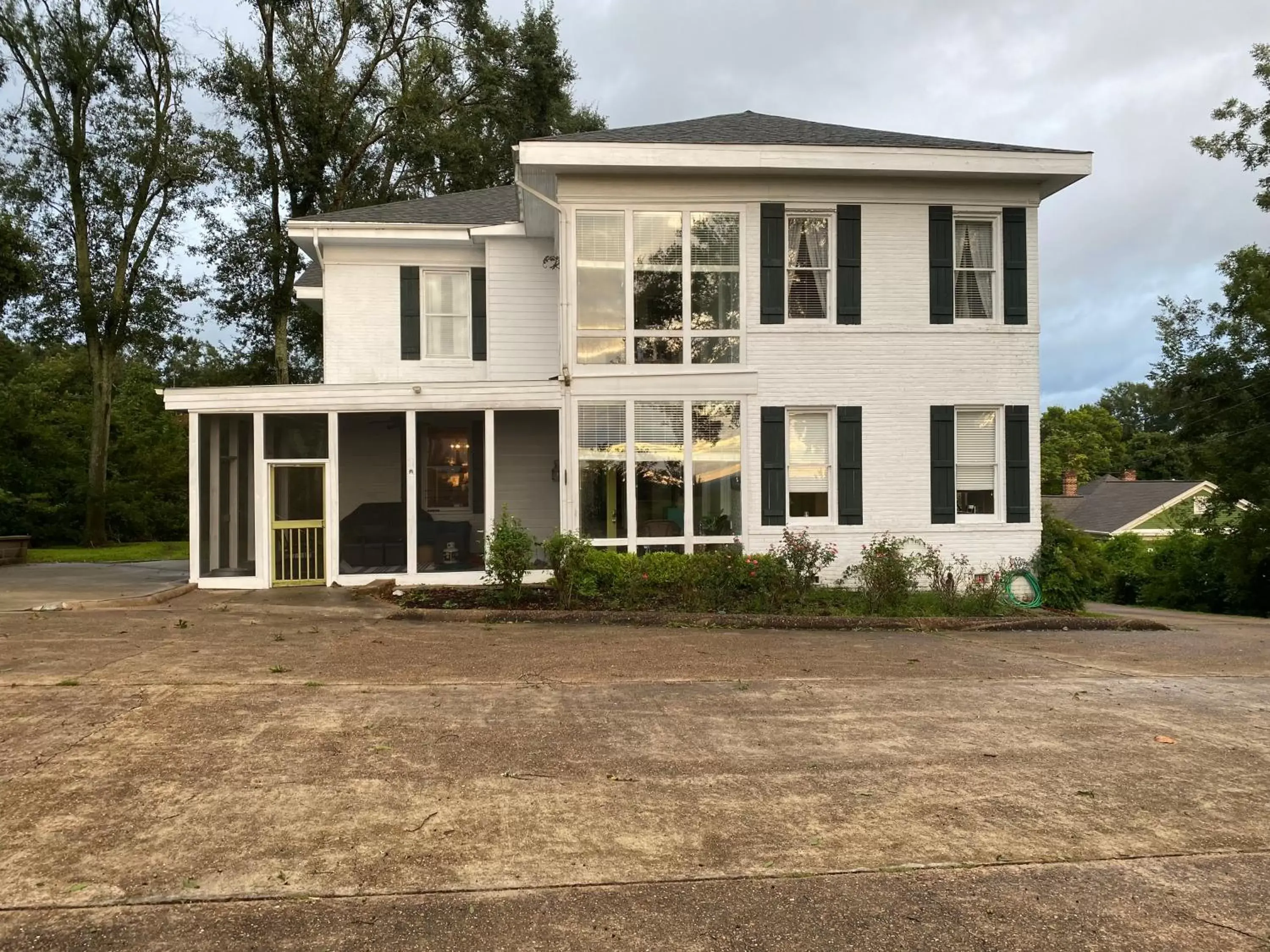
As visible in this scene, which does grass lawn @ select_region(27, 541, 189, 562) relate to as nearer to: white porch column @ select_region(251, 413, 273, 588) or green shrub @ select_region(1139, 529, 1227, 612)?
white porch column @ select_region(251, 413, 273, 588)

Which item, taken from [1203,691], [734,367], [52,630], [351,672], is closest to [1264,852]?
[1203,691]

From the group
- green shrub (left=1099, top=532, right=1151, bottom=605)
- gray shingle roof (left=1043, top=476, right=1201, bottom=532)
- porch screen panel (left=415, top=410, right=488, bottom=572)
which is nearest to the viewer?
porch screen panel (left=415, top=410, right=488, bottom=572)

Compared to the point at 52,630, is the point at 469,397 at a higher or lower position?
higher

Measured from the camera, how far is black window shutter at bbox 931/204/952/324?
1313 centimetres

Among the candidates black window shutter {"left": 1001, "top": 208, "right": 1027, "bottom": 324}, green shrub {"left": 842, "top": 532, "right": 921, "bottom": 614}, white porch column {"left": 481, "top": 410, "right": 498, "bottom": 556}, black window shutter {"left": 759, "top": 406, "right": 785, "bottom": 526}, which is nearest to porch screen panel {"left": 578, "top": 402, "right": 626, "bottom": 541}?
white porch column {"left": 481, "top": 410, "right": 498, "bottom": 556}

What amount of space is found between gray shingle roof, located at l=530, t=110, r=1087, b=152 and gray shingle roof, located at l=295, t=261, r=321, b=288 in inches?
269

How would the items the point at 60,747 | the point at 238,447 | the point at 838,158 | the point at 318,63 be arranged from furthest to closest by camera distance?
the point at 318,63
the point at 238,447
the point at 838,158
the point at 60,747

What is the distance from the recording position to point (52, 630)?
9.01m

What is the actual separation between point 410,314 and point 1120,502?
39583 mm

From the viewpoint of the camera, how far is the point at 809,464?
13023mm

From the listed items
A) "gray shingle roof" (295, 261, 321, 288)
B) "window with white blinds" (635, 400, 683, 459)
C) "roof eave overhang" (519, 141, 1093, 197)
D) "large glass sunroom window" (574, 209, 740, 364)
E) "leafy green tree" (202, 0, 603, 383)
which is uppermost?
"leafy green tree" (202, 0, 603, 383)

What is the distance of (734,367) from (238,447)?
8.26 meters

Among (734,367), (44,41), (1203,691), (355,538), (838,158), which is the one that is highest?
(44,41)

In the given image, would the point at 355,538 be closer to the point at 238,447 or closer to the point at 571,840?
the point at 238,447
